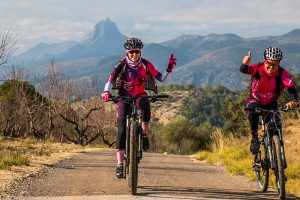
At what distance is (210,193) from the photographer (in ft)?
24.9

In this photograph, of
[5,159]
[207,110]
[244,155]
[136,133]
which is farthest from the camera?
[207,110]

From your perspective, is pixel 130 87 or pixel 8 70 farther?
pixel 8 70

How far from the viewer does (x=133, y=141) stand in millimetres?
7273

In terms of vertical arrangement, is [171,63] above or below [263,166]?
above

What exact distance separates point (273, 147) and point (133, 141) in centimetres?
233

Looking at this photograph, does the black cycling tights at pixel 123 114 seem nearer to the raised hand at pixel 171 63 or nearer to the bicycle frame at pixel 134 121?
the bicycle frame at pixel 134 121

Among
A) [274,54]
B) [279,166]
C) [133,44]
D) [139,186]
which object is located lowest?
[139,186]

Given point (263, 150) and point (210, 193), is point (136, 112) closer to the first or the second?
point (210, 193)

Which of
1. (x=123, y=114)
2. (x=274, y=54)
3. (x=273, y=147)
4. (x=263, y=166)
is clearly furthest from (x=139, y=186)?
(x=274, y=54)

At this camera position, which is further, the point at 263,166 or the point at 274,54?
the point at 263,166

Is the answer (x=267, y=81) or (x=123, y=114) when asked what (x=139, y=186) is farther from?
(x=267, y=81)

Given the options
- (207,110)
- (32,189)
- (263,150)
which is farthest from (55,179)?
(207,110)

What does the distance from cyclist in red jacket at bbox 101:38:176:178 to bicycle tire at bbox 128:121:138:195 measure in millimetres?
407

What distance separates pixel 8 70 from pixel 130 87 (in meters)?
28.1
